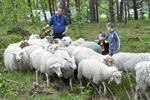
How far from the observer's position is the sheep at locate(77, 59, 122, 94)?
32.9 ft

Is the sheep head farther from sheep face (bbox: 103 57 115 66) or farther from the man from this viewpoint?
the man

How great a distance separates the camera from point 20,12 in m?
20.8

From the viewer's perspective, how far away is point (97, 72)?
10211 mm

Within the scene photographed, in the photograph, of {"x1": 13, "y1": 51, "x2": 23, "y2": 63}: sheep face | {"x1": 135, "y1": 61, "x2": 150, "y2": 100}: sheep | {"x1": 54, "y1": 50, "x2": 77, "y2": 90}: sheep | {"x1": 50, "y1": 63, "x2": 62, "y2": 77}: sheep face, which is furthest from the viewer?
{"x1": 13, "y1": 51, "x2": 23, "y2": 63}: sheep face

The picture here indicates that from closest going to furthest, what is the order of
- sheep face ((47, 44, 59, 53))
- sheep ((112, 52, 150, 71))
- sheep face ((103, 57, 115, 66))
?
1. sheep face ((103, 57, 115, 66))
2. sheep ((112, 52, 150, 71))
3. sheep face ((47, 44, 59, 53))

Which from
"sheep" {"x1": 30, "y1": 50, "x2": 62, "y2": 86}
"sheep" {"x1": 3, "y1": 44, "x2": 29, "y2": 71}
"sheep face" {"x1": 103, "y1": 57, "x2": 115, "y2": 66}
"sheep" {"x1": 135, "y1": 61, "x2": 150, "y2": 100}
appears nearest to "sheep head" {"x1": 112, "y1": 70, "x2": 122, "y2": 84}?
"sheep" {"x1": 135, "y1": 61, "x2": 150, "y2": 100}

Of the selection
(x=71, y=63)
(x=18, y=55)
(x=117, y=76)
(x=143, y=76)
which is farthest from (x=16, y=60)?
(x=143, y=76)

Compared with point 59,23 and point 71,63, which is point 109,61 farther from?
point 59,23

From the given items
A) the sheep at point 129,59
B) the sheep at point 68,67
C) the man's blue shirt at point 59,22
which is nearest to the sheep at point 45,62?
the sheep at point 68,67

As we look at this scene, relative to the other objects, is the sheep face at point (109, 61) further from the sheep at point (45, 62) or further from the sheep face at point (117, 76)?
the sheep at point (45, 62)

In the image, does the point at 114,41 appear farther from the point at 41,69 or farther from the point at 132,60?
the point at 41,69

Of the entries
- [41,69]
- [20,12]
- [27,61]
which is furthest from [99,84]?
[20,12]

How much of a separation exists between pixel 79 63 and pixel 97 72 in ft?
3.43

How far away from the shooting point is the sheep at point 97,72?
394 inches
